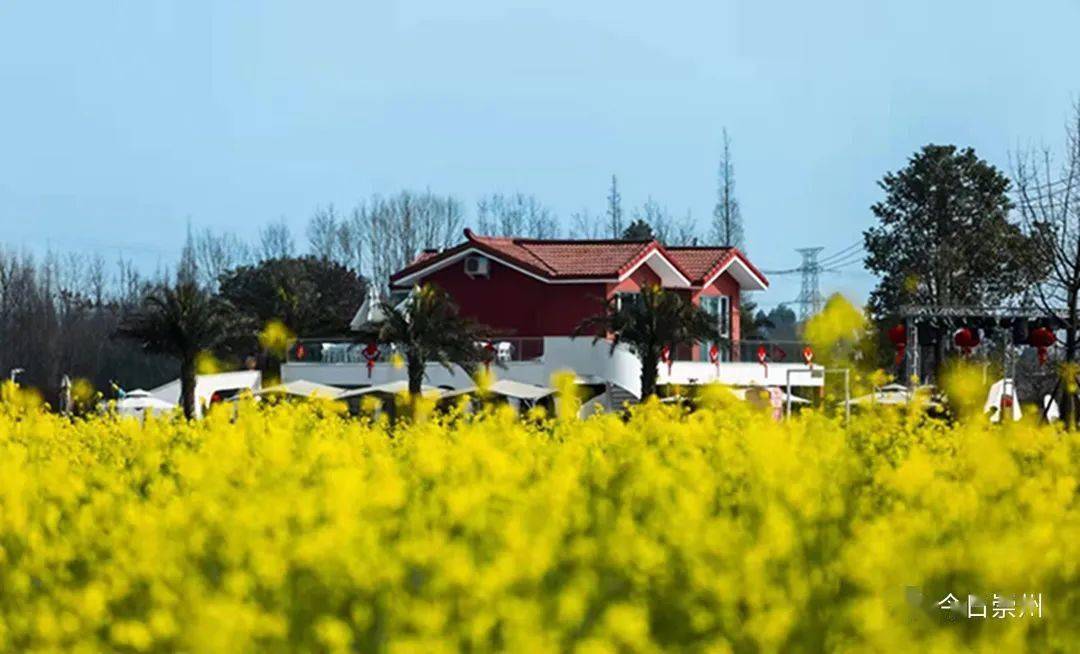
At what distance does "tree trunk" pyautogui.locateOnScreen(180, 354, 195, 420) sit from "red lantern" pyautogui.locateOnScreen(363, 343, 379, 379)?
415 cm

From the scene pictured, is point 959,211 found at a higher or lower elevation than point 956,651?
higher

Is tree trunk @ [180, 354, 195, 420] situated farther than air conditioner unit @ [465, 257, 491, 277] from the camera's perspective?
No

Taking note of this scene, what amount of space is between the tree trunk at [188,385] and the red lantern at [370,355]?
415cm

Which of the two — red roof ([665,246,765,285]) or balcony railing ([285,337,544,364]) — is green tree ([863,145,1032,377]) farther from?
balcony railing ([285,337,544,364])

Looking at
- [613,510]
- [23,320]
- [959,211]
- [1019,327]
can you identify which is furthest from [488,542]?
[23,320]

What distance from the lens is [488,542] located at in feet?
20.2

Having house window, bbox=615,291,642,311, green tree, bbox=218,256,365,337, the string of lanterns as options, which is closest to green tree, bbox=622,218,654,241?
green tree, bbox=218,256,365,337

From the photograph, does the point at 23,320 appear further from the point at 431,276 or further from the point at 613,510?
the point at 613,510

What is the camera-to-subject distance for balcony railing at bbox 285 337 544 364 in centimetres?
4044

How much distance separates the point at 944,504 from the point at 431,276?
3965cm

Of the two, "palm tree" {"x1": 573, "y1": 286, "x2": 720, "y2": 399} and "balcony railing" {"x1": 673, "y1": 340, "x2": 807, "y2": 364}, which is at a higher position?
"palm tree" {"x1": 573, "y1": 286, "x2": 720, "y2": 399}

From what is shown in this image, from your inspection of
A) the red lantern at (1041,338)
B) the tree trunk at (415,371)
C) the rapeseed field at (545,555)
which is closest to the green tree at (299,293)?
the tree trunk at (415,371)
